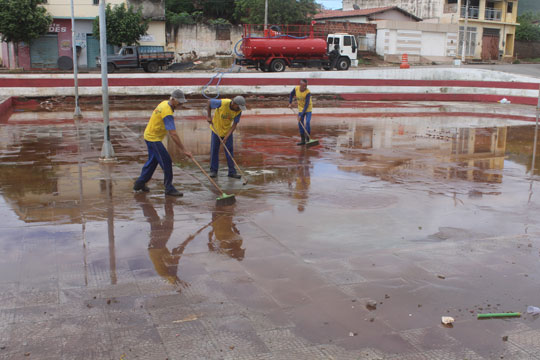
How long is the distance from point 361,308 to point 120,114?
635 inches

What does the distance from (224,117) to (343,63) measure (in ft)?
80.5

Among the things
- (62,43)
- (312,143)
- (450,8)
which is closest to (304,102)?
(312,143)

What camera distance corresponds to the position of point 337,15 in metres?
52.6

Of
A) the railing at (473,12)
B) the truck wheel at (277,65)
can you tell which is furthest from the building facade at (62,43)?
the railing at (473,12)

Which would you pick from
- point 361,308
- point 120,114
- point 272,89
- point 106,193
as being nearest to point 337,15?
point 272,89

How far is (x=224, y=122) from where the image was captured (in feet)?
31.9

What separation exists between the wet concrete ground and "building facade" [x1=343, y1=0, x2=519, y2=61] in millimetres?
42710

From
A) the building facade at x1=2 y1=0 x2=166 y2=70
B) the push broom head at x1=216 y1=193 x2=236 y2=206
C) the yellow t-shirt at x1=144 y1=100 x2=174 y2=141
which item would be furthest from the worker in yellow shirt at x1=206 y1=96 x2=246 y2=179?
the building facade at x1=2 y1=0 x2=166 y2=70

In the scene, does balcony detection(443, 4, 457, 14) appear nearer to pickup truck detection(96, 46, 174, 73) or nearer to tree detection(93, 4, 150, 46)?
tree detection(93, 4, 150, 46)

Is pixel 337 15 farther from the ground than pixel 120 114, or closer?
farther from the ground

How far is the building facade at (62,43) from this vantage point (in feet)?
129

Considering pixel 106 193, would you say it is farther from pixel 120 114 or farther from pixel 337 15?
pixel 337 15

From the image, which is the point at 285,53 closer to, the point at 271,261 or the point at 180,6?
the point at 180,6

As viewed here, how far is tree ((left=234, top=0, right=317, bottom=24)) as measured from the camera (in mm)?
44875
